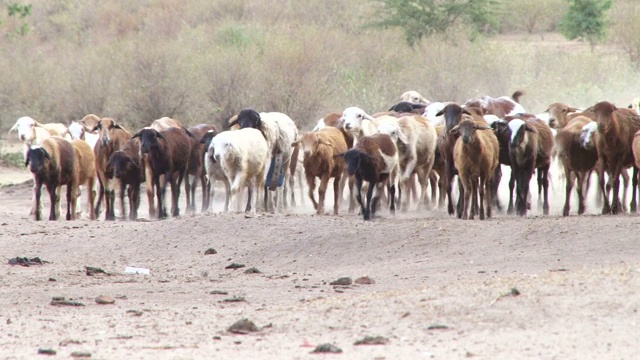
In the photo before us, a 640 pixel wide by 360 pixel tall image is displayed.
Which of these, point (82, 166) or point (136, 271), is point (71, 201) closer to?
point (82, 166)

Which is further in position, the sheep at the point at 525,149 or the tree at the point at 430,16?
the tree at the point at 430,16

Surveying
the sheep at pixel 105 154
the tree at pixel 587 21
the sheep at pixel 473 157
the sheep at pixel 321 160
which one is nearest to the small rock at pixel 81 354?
the sheep at pixel 473 157

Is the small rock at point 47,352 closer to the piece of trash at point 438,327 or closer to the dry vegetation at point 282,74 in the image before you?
the piece of trash at point 438,327

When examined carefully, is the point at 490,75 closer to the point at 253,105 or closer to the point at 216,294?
the point at 253,105

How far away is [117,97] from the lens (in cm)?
3703

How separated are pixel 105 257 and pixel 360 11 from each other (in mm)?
38629

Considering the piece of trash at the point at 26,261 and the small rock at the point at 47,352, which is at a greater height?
the piece of trash at the point at 26,261

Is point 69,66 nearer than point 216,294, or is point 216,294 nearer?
point 216,294

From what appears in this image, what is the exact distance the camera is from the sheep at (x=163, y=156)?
21.2m

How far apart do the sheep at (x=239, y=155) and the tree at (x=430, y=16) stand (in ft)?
81.2

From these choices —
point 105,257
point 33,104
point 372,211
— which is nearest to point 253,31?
point 33,104

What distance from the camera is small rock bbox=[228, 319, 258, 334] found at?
33.5 ft

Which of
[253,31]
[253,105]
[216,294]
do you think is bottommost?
[216,294]

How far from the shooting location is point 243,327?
10.2m
